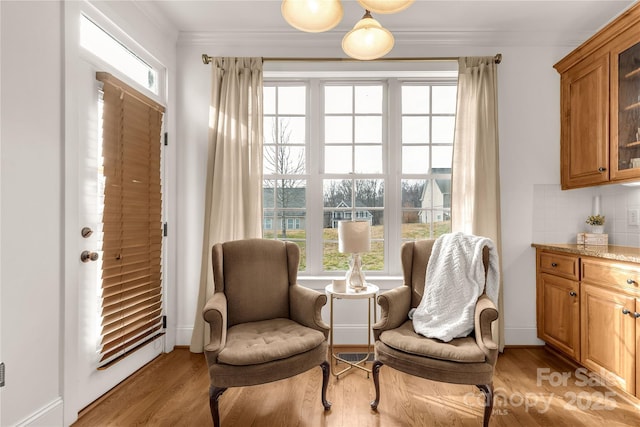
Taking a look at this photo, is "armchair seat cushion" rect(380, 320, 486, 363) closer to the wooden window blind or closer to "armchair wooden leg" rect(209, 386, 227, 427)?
"armchair wooden leg" rect(209, 386, 227, 427)

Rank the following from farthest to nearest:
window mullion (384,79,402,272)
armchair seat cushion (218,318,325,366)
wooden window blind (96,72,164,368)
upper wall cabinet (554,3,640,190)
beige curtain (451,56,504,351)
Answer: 1. window mullion (384,79,402,272)
2. beige curtain (451,56,504,351)
3. upper wall cabinet (554,3,640,190)
4. wooden window blind (96,72,164,368)
5. armchair seat cushion (218,318,325,366)

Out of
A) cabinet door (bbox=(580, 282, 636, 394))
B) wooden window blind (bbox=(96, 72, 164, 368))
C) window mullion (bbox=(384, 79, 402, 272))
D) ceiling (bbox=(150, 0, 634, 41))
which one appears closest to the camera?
cabinet door (bbox=(580, 282, 636, 394))

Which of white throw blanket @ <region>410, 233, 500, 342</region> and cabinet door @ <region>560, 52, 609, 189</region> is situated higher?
cabinet door @ <region>560, 52, 609, 189</region>

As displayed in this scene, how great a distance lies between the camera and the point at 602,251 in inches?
93.4

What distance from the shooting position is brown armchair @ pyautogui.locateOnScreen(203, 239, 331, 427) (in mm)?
1769

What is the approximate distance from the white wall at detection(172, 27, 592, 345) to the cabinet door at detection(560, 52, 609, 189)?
0.11 meters

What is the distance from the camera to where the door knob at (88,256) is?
6.57 feet

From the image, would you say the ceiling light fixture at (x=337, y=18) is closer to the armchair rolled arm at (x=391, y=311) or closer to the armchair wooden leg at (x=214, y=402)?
the armchair rolled arm at (x=391, y=311)

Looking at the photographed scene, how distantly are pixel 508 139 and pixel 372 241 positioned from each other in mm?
1494

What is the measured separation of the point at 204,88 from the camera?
121 inches

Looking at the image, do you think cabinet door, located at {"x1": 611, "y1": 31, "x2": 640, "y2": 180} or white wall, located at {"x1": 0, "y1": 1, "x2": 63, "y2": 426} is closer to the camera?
white wall, located at {"x1": 0, "y1": 1, "x2": 63, "y2": 426}

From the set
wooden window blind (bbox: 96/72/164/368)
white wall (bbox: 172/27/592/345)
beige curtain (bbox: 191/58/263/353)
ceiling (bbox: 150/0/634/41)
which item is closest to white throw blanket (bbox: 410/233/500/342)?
white wall (bbox: 172/27/592/345)

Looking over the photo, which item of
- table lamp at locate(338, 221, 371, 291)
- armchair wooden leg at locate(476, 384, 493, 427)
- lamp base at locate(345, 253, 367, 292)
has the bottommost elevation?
armchair wooden leg at locate(476, 384, 493, 427)

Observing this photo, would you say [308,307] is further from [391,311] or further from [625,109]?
[625,109]
